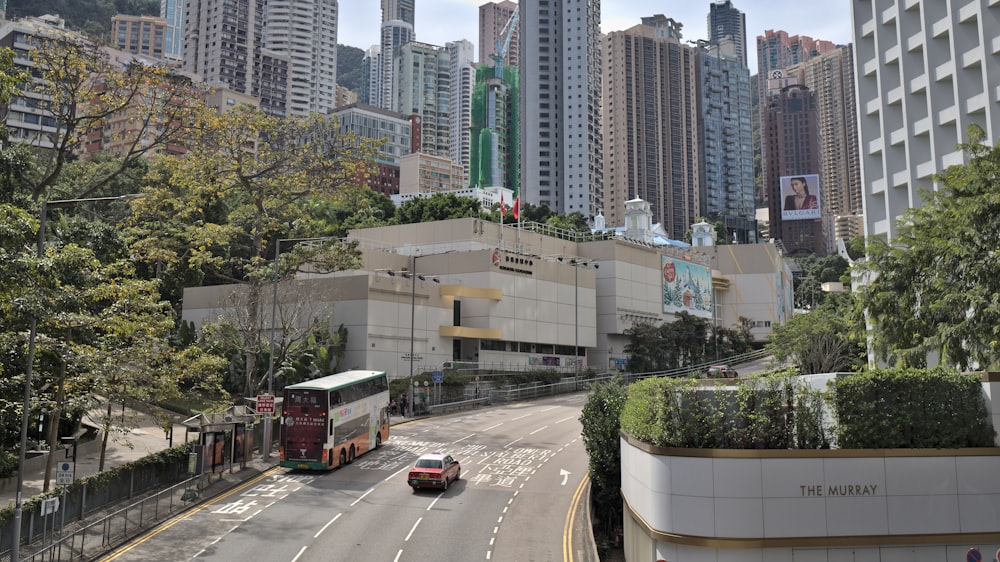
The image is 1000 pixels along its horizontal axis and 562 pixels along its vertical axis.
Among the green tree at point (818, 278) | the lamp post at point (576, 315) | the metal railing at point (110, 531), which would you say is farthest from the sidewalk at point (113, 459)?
the green tree at point (818, 278)

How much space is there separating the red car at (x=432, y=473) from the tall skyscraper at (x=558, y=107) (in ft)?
503

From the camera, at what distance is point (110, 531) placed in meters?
22.9

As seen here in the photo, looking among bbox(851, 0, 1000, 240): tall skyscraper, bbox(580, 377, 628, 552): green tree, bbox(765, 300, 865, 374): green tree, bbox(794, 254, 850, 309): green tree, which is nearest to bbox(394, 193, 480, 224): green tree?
bbox(765, 300, 865, 374): green tree

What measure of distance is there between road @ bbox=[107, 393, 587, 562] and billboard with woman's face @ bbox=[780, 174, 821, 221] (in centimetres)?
16698

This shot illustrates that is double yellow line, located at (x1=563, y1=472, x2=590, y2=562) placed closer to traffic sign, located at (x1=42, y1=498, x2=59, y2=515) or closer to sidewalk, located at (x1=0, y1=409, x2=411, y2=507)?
sidewalk, located at (x1=0, y1=409, x2=411, y2=507)

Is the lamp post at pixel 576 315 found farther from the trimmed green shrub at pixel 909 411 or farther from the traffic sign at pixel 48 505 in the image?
the traffic sign at pixel 48 505

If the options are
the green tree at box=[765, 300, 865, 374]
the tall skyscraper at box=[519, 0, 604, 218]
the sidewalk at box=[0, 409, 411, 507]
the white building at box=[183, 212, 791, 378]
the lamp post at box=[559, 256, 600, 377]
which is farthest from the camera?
the tall skyscraper at box=[519, 0, 604, 218]

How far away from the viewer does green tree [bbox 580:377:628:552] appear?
28.0 metres

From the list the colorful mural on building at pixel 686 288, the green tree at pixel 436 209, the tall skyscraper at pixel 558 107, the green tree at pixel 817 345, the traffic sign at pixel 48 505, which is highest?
the tall skyscraper at pixel 558 107

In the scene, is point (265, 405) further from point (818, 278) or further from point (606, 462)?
point (818, 278)

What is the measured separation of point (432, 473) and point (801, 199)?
180 meters

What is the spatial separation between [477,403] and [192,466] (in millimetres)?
30058

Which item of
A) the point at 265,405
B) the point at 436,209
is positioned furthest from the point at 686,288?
the point at 265,405

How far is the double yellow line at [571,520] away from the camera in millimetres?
22862
